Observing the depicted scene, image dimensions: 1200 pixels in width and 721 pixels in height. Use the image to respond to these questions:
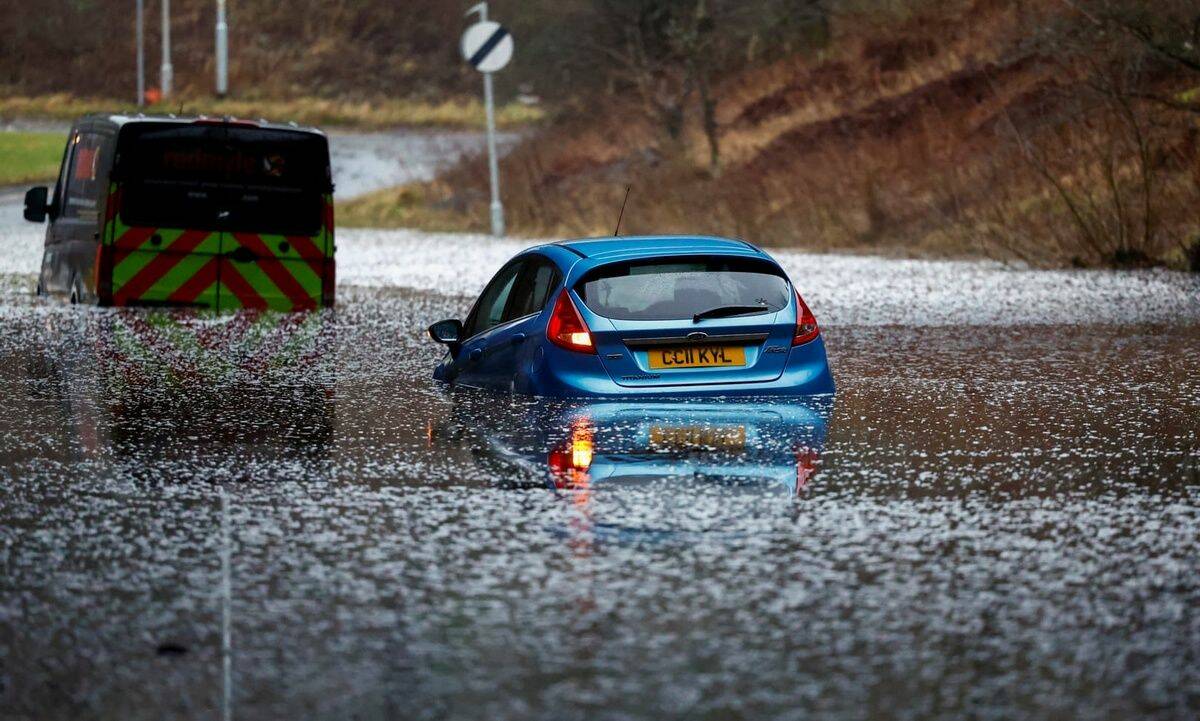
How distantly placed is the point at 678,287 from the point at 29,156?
49.3 m

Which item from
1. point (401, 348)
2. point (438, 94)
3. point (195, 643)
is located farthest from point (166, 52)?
point (195, 643)

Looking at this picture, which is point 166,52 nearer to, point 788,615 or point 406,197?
point 406,197

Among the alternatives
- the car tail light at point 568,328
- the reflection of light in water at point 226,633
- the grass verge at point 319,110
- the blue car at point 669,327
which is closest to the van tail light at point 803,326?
the blue car at point 669,327

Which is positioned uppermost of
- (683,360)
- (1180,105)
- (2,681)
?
(1180,105)

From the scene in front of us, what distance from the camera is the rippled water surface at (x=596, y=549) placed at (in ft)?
18.7

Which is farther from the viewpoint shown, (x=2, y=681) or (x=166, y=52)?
(x=166, y=52)

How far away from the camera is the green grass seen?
52.0 metres

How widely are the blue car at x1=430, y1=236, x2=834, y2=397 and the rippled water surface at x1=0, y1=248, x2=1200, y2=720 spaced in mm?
195

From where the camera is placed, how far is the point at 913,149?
3975 cm

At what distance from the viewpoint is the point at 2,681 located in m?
5.74

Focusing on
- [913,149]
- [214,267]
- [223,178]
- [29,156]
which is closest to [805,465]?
[223,178]

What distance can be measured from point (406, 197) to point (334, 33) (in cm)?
5844

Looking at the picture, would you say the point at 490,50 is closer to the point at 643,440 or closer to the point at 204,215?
the point at 204,215

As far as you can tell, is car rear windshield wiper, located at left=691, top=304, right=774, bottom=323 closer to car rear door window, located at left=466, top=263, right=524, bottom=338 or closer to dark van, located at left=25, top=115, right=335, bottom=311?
car rear door window, located at left=466, top=263, right=524, bottom=338
